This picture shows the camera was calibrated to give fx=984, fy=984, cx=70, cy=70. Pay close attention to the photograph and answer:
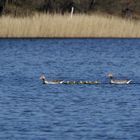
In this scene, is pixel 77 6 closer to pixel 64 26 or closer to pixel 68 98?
pixel 64 26

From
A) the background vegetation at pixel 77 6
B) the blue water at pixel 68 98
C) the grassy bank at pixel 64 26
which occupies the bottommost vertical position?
the background vegetation at pixel 77 6

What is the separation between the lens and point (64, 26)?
4812 cm

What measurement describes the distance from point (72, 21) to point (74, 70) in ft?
43.9

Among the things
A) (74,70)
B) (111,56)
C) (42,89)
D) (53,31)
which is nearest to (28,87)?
(42,89)

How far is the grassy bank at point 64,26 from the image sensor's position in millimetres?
47625

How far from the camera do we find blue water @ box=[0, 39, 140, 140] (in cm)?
2028

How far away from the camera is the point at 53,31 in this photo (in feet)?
158

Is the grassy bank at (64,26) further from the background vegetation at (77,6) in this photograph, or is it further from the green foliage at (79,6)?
the green foliage at (79,6)

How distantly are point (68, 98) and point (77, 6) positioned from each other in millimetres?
39920

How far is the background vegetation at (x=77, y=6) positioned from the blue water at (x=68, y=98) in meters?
18.7

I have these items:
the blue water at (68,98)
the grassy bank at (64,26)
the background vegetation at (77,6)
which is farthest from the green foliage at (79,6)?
the blue water at (68,98)

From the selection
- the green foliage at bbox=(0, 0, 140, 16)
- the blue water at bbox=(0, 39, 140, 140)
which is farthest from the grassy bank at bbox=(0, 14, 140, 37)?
the green foliage at bbox=(0, 0, 140, 16)

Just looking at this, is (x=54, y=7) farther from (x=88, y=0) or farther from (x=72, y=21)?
(x=72, y=21)

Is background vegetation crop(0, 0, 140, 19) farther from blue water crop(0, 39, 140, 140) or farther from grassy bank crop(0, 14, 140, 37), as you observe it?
blue water crop(0, 39, 140, 140)
